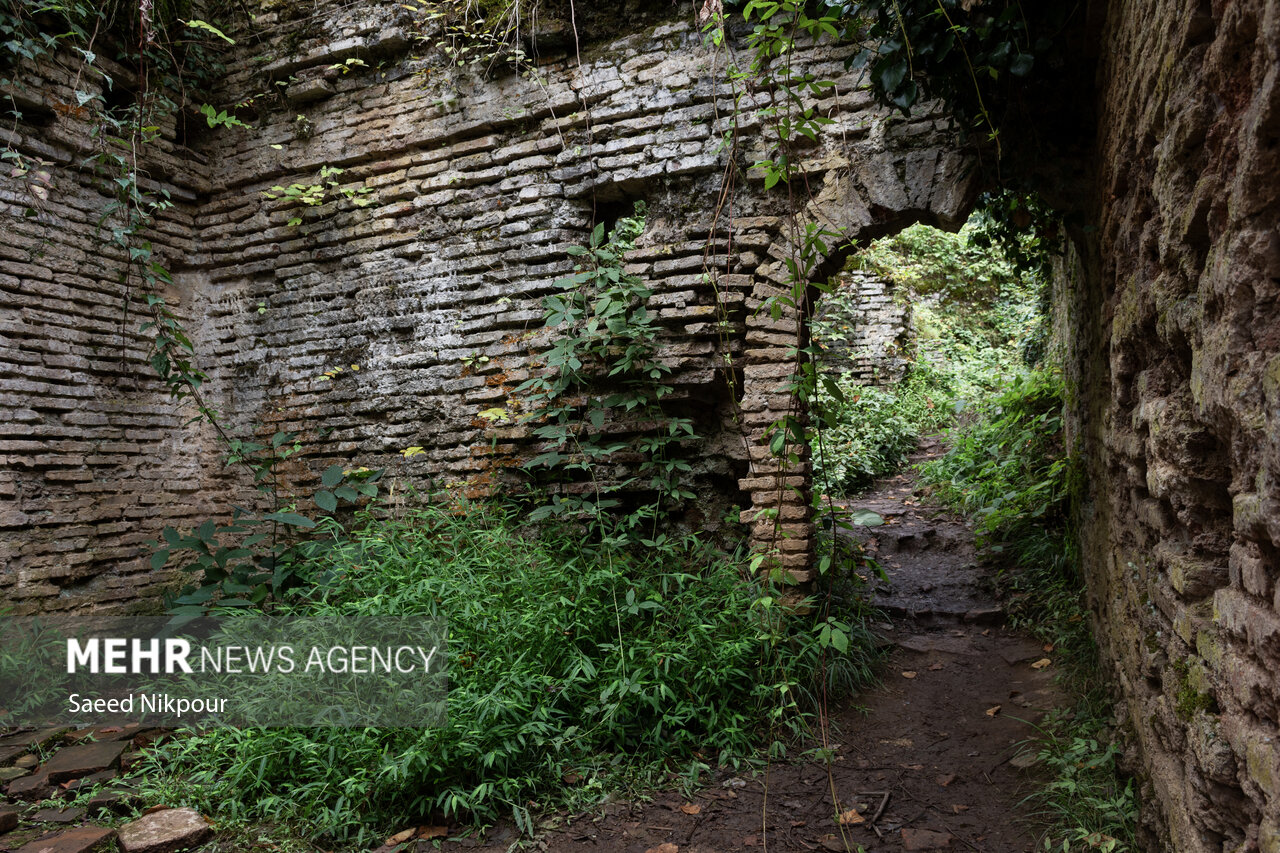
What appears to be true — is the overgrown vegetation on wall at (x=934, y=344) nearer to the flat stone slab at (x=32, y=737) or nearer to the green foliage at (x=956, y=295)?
the green foliage at (x=956, y=295)

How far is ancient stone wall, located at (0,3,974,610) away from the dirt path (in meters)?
0.96

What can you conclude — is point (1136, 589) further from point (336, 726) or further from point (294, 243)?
point (294, 243)

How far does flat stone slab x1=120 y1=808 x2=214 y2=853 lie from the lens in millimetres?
2641

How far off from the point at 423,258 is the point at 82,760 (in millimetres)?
3173

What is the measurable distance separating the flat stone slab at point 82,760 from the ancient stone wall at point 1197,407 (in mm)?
4038

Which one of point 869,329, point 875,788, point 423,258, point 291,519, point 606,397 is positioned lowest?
point 875,788

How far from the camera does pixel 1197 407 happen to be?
62.4 inches

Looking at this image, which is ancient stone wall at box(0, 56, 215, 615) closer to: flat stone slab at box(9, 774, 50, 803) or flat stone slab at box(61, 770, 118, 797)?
flat stone slab at box(9, 774, 50, 803)

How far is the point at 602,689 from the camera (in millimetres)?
3223

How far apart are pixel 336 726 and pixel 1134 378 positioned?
10.7 feet

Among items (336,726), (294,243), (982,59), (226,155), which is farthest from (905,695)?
(226,155)

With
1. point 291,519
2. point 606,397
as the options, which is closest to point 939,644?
point 606,397

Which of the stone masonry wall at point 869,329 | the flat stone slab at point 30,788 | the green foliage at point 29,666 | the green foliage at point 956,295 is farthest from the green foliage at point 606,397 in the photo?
the green foliage at point 956,295

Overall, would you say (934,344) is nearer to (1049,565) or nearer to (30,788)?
(1049,565)
